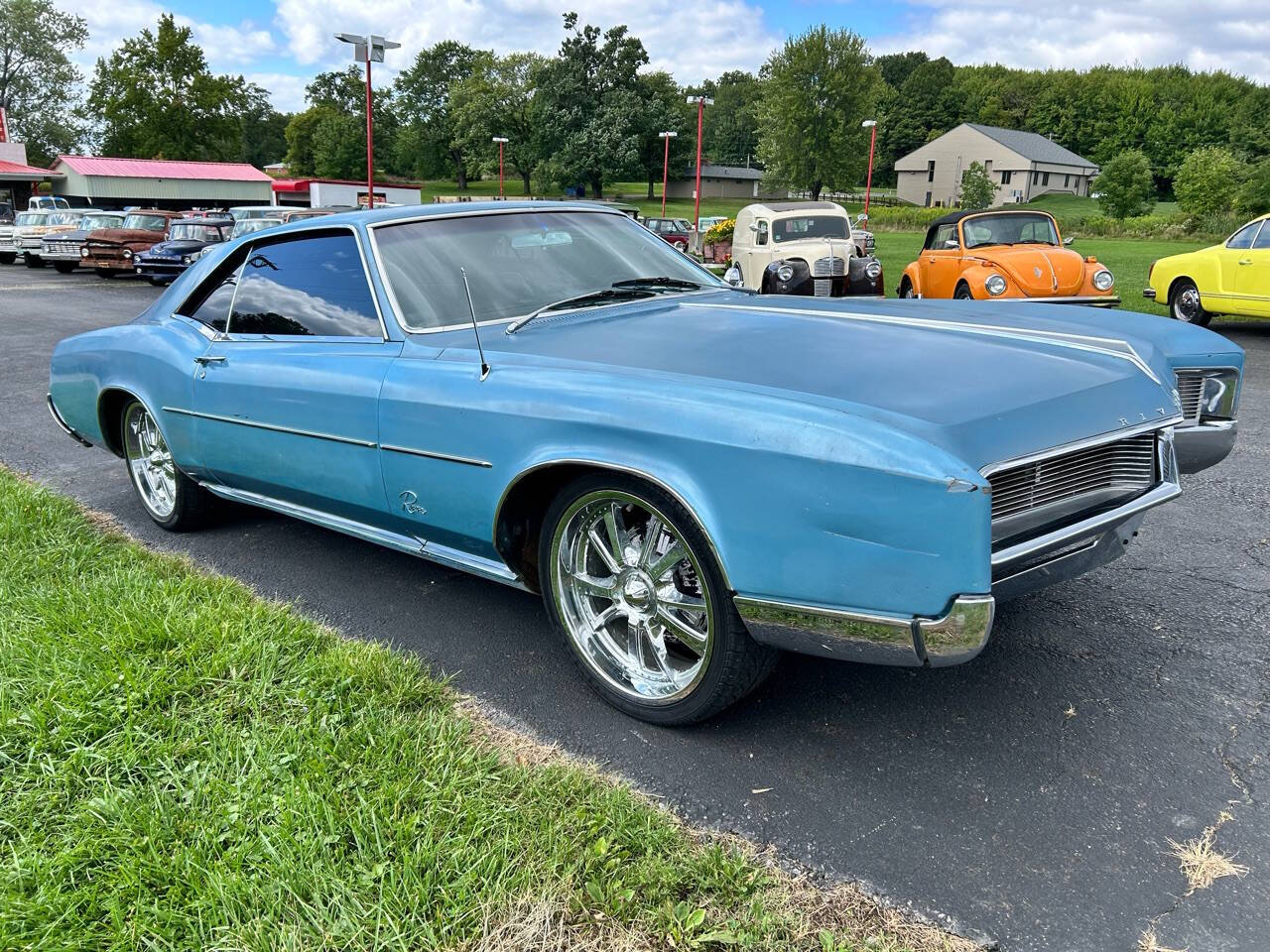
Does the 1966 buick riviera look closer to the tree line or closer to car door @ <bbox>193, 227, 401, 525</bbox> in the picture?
car door @ <bbox>193, 227, 401, 525</bbox>

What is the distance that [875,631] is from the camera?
2.28 meters

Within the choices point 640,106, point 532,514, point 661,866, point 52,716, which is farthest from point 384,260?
point 640,106

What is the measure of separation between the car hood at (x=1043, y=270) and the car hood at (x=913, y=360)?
858cm

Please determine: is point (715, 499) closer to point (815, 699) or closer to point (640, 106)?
point (815, 699)

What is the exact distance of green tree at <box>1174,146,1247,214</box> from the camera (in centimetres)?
4047

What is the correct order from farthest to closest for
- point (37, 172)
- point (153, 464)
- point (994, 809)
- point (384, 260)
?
point (37, 172) < point (153, 464) < point (384, 260) < point (994, 809)

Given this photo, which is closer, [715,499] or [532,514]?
[715,499]

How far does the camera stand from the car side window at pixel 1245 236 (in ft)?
37.3

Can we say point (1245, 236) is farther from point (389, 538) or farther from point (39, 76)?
point (39, 76)

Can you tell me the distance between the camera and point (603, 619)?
2.97 metres

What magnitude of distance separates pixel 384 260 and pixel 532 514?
1214 millimetres

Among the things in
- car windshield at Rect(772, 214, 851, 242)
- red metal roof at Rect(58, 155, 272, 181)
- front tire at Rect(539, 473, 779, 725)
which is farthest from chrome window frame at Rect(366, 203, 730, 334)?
red metal roof at Rect(58, 155, 272, 181)

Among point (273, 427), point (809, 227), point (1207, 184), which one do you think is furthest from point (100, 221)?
point (1207, 184)

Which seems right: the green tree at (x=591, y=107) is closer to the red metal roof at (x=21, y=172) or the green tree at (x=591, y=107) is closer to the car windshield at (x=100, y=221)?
the red metal roof at (x=21, y=172)
